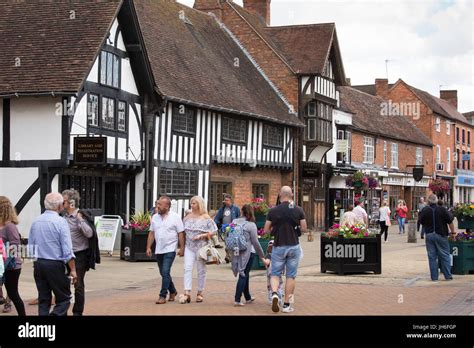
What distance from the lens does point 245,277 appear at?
12.3 meters

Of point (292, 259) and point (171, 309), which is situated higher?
point (292, 259)

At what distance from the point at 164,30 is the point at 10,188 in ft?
35.1

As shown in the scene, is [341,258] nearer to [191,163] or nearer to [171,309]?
[171,309]

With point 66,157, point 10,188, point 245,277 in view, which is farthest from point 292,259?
point 10,188

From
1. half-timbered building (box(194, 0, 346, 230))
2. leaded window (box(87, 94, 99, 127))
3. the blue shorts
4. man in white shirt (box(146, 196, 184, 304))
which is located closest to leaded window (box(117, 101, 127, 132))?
leaded window (box(87, 94, 99, 127))

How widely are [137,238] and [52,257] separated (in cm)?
1115

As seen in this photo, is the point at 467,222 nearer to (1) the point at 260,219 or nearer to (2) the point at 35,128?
(1) the point at 260,219

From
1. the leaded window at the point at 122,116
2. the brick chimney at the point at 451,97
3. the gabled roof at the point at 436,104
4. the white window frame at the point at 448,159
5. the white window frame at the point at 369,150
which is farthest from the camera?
the brick chimney at the point at 451,97

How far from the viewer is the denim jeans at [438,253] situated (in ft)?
51.3

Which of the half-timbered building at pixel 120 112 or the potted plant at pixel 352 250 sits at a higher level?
the half-timbered building at pixel 120 112

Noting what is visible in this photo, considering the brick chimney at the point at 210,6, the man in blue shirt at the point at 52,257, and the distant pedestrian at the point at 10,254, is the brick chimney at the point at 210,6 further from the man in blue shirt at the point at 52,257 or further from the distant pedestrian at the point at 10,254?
the man in blue shirt at the point at 52,257

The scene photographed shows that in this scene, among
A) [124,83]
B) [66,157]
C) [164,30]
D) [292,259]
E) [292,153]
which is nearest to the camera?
[292,259]

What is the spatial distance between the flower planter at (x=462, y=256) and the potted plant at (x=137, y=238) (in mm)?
7560

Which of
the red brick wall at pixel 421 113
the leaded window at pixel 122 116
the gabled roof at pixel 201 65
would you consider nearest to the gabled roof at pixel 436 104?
the red brick wall at pixel 421 113
